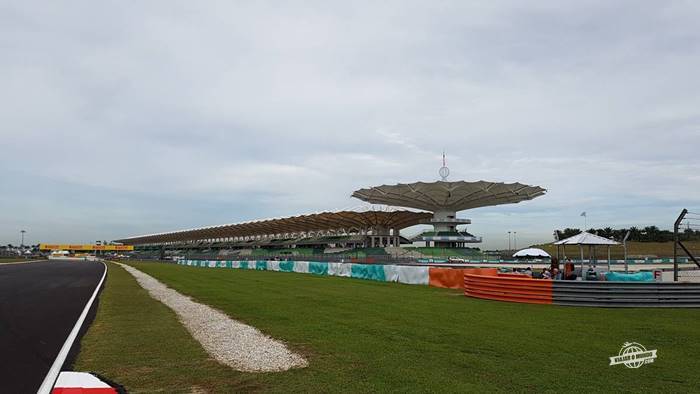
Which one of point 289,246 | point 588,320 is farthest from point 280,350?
point 289,246

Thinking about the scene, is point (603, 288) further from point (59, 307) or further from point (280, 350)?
point (59, 307)

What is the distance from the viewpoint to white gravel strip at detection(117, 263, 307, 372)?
24.0ft

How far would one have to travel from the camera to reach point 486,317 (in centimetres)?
1260

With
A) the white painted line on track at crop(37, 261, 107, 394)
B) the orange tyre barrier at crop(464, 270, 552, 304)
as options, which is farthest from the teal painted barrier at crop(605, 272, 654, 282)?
the white painted line on track at crop(37, 261, 107, 394)

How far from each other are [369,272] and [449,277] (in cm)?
781

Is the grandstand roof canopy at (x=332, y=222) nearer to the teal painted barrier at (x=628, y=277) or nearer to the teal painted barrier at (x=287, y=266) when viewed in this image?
the teal painted barrier at (x=287, y=266)

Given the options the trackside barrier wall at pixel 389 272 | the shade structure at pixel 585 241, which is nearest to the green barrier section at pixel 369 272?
the trackside barrier wall at pixel 389 272

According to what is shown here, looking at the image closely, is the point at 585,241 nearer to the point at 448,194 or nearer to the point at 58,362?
the point at 58,362

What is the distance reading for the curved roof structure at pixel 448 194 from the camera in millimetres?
81312

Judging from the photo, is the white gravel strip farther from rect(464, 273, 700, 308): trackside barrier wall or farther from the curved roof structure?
the curved roof structure

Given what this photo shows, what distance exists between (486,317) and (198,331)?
22.3 ft

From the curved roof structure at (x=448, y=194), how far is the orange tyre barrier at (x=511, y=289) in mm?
63133

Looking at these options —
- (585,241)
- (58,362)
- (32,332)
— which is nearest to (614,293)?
(585,241)

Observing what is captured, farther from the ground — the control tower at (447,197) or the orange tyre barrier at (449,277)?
the control tower at (447,197)
